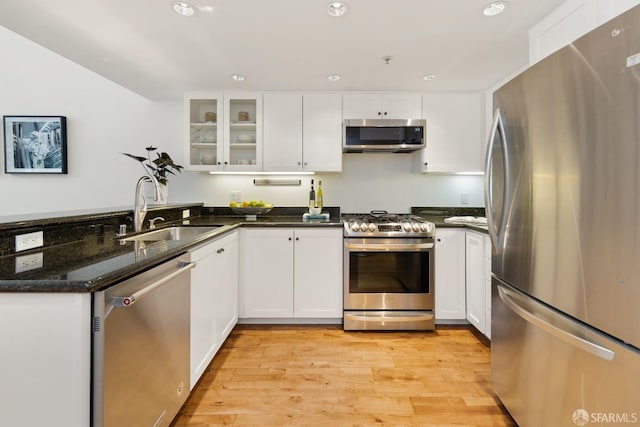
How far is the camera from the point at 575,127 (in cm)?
113

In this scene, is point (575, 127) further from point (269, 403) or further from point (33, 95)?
point (33, 95)

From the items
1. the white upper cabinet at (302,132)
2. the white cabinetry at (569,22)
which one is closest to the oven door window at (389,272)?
the white upper cabinet at (302,132)

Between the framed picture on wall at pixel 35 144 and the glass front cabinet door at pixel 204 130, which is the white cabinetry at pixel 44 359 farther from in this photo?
the framed picture on wall at pixel 35 144

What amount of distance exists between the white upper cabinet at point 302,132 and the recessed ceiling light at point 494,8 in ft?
4.96

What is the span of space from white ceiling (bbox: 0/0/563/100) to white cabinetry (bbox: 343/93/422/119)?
6.7 inches

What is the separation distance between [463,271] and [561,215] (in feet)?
5.61

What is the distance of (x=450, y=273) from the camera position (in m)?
2.80

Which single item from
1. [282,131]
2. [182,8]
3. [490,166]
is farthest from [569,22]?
[282,131]

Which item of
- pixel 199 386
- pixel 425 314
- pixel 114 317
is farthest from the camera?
pixel 425 314

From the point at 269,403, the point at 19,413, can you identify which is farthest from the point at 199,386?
the point at 19,413

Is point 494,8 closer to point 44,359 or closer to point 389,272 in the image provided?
point 389,272

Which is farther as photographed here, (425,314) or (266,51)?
(425,314)

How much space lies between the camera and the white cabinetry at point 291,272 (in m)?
2.82

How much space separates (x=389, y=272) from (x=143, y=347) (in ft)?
6.46
